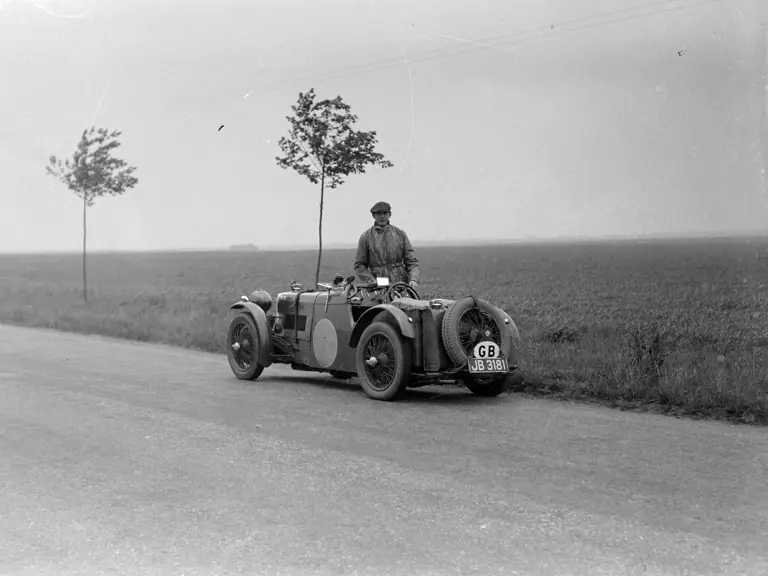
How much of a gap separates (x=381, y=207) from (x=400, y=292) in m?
1.04

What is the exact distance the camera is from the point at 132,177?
3008 cm

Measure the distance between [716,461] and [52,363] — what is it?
945 centimetres

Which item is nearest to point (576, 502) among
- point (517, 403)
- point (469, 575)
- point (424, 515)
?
point (424, 515)

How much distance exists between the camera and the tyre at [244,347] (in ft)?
34.3

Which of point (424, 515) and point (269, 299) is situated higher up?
point (269, 299)

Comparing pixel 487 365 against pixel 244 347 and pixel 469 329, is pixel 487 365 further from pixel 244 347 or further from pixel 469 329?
pixel 244 347

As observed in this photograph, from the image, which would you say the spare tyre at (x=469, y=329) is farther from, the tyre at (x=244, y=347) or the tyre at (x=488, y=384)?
the tyre at (x=244, y=347)

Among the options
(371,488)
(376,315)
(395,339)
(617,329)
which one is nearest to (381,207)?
(376,315)

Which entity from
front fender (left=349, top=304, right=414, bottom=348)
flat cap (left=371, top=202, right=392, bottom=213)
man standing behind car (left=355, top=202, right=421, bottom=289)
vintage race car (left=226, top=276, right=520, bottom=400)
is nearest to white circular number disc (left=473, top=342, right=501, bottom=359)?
vintage race car (left=226, top=276, right=520, bottom=400)

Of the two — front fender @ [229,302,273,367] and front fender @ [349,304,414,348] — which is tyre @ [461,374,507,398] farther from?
front fender @ [229,302,273,367]

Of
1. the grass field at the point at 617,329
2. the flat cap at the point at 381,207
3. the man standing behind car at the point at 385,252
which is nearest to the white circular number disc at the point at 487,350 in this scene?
the grass field at the point at 617,329

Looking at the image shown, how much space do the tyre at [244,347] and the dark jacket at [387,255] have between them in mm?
1627

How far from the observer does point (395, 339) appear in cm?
852

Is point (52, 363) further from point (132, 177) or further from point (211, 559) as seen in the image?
point (132, 177)
